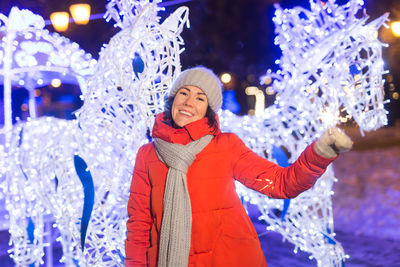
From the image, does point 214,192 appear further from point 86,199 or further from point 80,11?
point 80,11

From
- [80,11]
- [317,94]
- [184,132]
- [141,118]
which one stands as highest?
[80,11]

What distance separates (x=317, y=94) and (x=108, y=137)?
160 cm

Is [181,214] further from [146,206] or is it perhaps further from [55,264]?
[55,264]

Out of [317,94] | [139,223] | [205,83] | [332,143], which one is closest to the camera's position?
[332,143]

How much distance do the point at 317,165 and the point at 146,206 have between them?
0.87m

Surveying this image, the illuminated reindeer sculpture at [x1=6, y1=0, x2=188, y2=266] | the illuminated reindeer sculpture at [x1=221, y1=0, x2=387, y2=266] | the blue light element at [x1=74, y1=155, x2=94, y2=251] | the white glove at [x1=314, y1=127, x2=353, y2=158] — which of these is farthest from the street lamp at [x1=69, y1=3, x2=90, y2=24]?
the white glove at [x1=314, y1=127, x2=353, y2=158]

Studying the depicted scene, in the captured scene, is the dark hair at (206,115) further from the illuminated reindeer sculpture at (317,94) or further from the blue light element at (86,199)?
the illuminated reindeer sculpture at (317,94)

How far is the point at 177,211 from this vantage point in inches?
74.0

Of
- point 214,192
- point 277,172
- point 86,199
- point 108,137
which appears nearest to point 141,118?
point 108,137

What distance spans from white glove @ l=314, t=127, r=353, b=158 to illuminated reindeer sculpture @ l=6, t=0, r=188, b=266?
1289 mm

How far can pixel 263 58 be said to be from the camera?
1130cm

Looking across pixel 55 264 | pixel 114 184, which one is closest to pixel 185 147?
pixel 114 184

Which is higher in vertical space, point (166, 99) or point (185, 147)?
point (166, 99)

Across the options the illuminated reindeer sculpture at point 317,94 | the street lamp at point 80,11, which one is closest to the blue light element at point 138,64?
the illuminated reindeer sculpture at point 317,94
